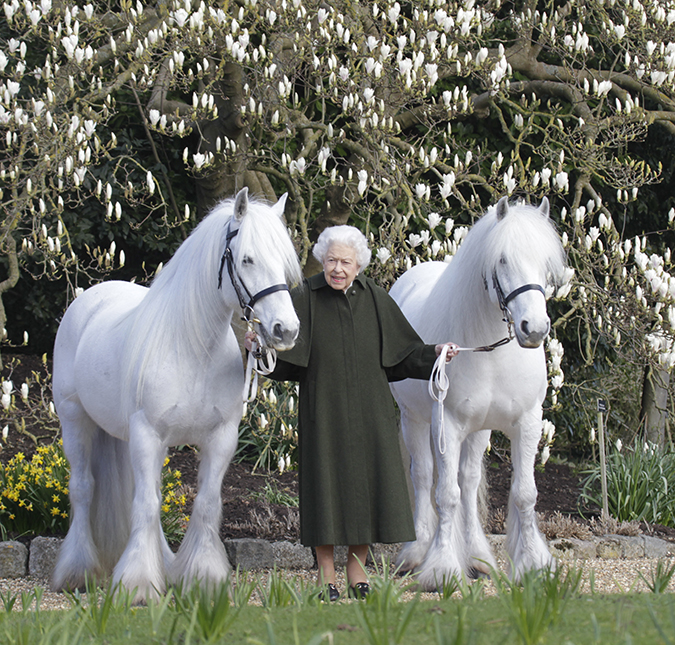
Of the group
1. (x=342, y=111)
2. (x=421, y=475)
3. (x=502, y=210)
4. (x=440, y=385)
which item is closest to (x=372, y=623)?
(x=440, y=385)

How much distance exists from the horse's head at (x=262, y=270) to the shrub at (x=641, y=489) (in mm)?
3504

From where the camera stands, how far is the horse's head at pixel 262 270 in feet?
10.7

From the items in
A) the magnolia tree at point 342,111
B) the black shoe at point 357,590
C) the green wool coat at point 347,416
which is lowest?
the black shoe at point 357,590

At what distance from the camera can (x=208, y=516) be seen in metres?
3.85

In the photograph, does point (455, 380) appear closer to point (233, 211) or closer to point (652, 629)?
point (233, 211)

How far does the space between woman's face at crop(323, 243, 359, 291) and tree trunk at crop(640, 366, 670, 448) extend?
4.29 meters

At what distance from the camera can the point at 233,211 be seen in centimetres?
364

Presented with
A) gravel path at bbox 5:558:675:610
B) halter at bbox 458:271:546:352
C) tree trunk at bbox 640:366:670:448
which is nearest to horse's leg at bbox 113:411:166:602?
gravel path at bbox 5:558:675:610

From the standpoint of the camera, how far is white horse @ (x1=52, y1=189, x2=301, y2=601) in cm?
343

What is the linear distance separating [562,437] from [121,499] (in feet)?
16.9

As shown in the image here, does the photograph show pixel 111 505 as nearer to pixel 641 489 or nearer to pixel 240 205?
pixel 240 205

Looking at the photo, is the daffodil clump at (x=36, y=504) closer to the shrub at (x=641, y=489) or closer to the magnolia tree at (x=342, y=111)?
the magnolia tree at (x=342, y=111)

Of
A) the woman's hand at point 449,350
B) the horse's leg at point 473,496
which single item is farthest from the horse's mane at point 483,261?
the horse's leg at point 473,496

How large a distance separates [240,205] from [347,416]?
1050 millimetres
